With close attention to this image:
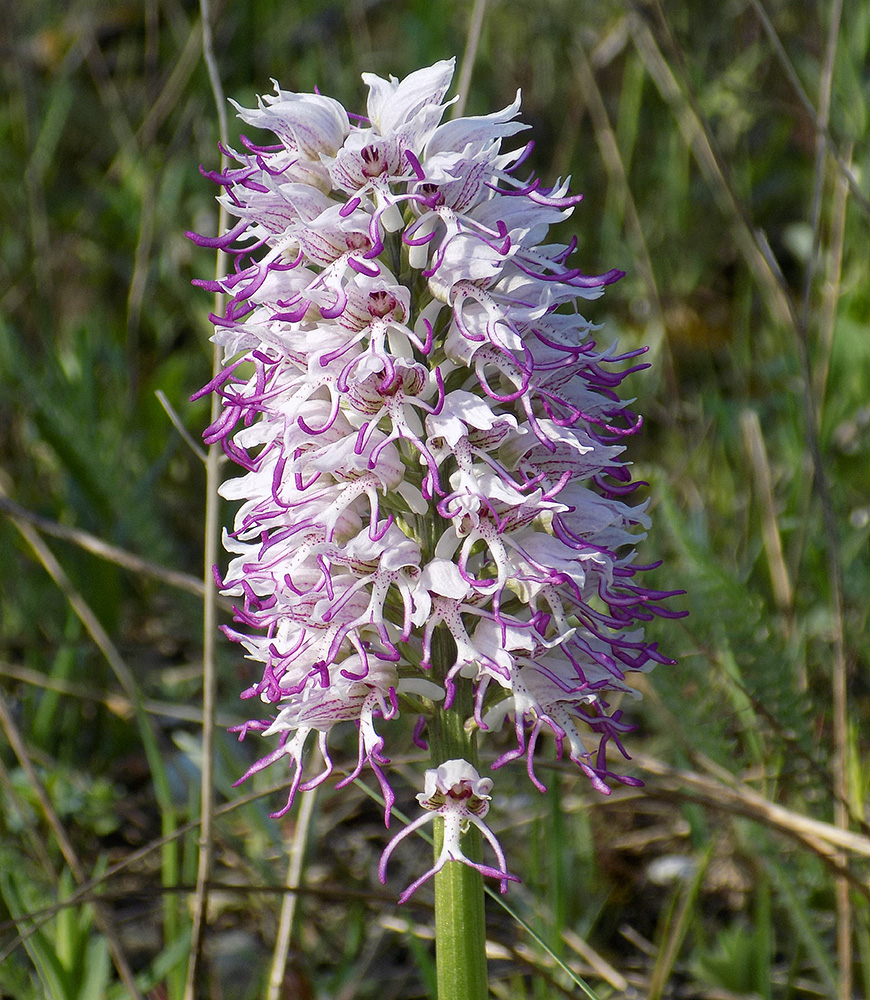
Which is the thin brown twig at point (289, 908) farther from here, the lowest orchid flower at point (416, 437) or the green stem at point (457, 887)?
the lowest orchid flower at point (416, 437)

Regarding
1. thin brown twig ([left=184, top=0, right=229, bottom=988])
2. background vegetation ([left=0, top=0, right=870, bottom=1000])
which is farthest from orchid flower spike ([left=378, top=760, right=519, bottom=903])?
thin brown twig ([left=184, top=0, right=229, bottom=988])

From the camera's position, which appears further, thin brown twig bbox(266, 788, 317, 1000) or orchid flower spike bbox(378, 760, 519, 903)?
thin brown twig bbox(266, 788, 317, 1000)

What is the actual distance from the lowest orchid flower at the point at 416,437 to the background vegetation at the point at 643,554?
38 centimetres

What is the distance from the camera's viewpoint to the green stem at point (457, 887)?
137 cm

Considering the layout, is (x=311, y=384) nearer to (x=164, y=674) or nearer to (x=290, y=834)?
(x=290, y=834)

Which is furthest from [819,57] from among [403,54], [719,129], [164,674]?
[164,674]

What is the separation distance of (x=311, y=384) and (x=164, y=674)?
1995 millimetres

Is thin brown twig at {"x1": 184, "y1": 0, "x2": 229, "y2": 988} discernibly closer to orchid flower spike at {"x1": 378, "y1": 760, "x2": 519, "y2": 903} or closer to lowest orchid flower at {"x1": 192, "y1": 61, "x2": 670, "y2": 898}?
lowest orchid flower at {"x1": 192, "y1": 61, "x2": 670, "y2": 898}

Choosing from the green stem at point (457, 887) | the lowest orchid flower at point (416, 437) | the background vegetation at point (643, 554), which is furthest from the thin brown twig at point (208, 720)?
the green stem at point (457, 887)

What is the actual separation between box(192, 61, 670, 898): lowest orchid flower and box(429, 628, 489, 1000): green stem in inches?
0.4

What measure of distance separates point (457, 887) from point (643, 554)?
1.61 metres

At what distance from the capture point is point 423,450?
1.26 metres

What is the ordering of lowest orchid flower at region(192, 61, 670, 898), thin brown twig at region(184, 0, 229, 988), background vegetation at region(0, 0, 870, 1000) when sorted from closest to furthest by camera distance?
lowest orchid flower at region(192, 61, 670, 898) → thin brown twig at region(184, 0, 229, 988) → background vegetation at region(0, 0, 870, 1000)

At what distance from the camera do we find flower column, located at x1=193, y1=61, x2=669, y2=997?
4.21ft
